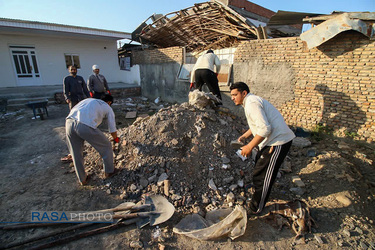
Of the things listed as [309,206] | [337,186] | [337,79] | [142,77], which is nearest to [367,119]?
[337,79]

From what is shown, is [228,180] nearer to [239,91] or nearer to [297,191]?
[297,191]

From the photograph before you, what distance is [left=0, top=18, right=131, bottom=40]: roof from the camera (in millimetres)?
8087

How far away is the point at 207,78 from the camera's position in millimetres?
4715

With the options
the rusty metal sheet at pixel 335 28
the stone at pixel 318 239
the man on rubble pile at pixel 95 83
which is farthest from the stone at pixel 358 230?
the man on rubble pile at pixel 95 83

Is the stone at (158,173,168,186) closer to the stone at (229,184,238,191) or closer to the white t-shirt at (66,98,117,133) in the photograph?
the stone at (229,184,238,191)

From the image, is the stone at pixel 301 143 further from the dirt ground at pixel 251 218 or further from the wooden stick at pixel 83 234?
the wooden stick at pixel 83 234

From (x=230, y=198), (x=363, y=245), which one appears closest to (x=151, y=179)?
(x=230, y=198)

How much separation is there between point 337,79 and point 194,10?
540cm

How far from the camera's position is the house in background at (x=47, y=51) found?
9109 millimetres

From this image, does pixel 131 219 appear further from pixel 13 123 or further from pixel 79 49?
pixel 79 49

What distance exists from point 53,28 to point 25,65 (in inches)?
111

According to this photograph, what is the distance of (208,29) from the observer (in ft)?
25.3

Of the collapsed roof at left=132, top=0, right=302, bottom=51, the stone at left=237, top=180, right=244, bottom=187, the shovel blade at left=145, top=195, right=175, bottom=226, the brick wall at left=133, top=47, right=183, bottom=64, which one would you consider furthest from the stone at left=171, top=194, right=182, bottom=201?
the brick wall at left=133, top=47, right=183, bottom=64

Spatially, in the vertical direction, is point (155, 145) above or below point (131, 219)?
above
